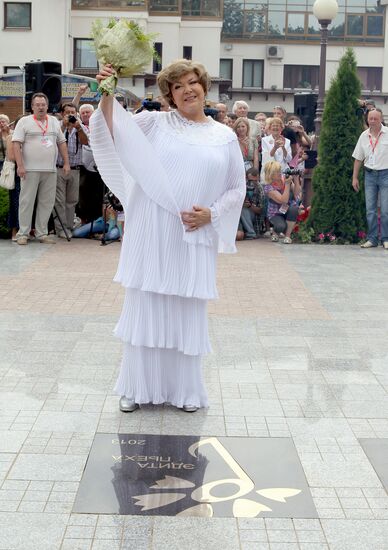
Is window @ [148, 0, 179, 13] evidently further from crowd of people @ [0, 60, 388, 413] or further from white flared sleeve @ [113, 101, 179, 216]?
white flared sleeve @ [113, 101, 179, 216]

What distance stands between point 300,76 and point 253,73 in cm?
279

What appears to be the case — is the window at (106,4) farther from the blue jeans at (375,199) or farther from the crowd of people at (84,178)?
the blue jeans at (375,199)

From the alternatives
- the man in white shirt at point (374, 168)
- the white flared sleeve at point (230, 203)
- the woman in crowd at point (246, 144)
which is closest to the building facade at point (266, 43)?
the woman in crowd at point (246, 144)

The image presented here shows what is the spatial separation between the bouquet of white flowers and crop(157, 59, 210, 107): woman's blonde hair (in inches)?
5.0

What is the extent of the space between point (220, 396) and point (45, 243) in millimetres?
8235

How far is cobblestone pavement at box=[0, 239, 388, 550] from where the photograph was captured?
440 centimetres

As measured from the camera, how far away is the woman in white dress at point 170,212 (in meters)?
5.81

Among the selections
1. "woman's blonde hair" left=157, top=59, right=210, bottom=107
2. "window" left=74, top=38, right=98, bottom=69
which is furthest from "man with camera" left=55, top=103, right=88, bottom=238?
"window" left=74, top=38, right=98, bottom=69

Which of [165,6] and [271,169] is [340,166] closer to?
[271,169]

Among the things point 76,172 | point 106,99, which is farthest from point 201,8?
point 106,99

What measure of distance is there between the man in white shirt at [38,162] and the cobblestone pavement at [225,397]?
2206 mm

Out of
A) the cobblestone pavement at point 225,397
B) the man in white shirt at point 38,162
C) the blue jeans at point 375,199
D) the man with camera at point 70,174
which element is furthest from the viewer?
the man with camera at point 70,174

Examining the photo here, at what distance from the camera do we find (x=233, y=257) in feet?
43.7

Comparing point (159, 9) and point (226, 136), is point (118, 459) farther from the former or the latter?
point (159, 9)
